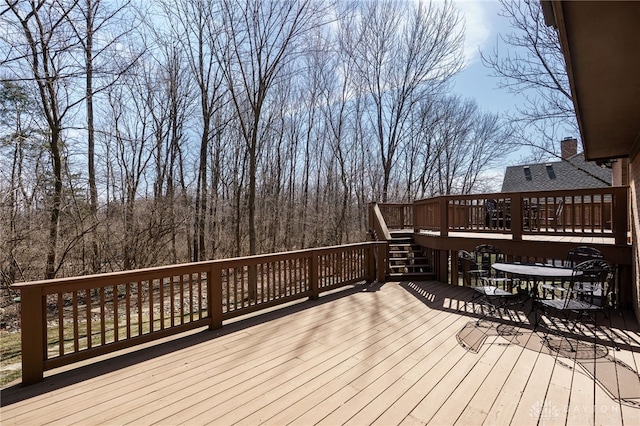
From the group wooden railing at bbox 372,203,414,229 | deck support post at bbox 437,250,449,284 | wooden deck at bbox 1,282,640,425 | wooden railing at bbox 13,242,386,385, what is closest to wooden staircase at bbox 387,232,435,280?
deck support post at bbox 437,250,449,284

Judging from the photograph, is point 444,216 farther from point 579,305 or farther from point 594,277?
point 579,305

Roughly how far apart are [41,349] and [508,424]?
156 inches

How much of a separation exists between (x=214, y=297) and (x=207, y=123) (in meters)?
8.76

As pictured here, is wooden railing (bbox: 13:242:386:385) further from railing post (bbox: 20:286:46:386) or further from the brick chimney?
the brick chimney

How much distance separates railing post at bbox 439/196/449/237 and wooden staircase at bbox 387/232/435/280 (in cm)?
115

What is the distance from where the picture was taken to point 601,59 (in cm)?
218

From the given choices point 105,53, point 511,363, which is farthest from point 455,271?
point 105,53

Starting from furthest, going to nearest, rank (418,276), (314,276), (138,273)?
1. (418,276)
2. (314,276)
3. (138,273)

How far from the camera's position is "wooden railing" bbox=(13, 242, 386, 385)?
9.01 feet

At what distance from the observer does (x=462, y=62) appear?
495 inches

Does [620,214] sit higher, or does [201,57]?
[201,57]

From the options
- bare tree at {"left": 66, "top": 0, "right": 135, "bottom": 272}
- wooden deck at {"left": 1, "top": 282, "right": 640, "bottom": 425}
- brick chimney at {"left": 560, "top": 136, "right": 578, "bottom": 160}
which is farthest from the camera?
brick chimney at {"left": 560, "top": 136, "right": 578, "bottom": 160}

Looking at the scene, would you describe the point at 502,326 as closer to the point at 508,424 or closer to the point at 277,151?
the point at 508,424

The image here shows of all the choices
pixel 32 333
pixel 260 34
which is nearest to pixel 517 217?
pixel 32 333
